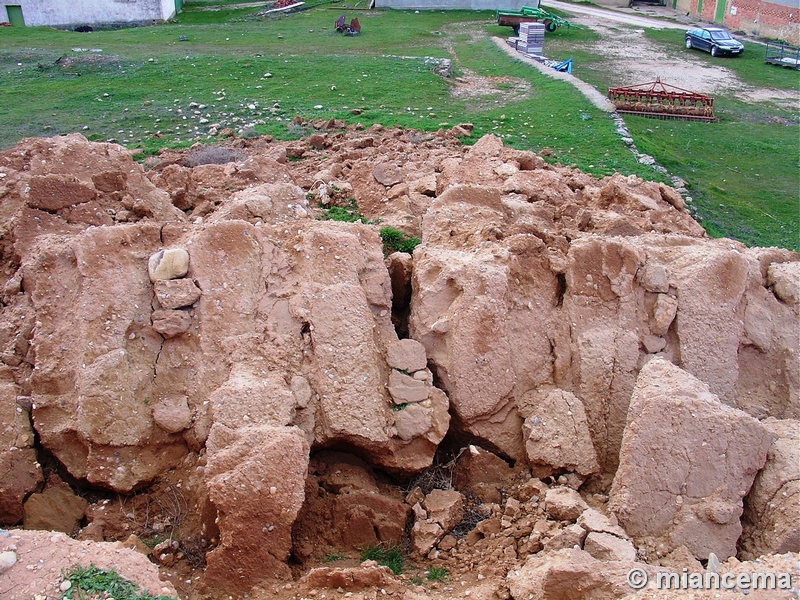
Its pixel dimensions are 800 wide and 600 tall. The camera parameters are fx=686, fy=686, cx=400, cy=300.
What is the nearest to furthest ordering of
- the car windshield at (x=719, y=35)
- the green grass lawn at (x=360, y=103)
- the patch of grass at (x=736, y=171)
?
the patch of grass at (x=736, y=171) → the green grass lawn at (x=360, y=103) → the car windshield at (x=719, y=35)

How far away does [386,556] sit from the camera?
5.37 meters

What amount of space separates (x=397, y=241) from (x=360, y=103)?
355 inches

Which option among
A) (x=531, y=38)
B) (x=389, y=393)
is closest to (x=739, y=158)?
(x=531, y=38)

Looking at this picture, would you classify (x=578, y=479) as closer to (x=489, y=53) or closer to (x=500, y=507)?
(x=500, y=507)

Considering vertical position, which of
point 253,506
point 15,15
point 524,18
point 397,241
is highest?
point 15,15

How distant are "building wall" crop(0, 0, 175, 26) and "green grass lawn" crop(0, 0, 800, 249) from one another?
2181 mm

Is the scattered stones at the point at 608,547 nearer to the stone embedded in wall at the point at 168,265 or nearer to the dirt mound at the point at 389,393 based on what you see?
the dirt mound at the point at 389,393

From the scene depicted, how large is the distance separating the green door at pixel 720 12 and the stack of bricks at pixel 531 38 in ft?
55.6

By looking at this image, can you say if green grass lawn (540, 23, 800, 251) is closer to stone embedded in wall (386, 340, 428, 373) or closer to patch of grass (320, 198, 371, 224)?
patch of grass (320, 198, 371, 224)

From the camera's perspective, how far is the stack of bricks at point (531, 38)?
23409 millimetres

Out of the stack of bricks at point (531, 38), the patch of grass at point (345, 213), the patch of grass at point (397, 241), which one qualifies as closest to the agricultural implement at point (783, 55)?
the stack of bricks at point (531, 38)

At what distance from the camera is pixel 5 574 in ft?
12.5

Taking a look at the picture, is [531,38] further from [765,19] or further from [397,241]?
[397,241]

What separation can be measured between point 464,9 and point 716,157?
2140 centimetres
